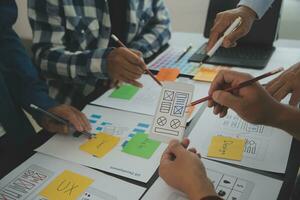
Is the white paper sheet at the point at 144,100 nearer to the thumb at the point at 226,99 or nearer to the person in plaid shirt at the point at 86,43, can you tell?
the person in plaid shirt at the point at 86,43

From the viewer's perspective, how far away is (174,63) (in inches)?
50.3

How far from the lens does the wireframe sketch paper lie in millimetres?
759

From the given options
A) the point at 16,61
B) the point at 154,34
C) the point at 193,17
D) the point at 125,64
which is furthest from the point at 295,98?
the point at 193,17

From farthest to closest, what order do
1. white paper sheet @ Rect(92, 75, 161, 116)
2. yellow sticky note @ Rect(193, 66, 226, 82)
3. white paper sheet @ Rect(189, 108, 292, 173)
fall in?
1. yellow sticky note @ Rect(193, 66, 226, 82)
2. white paper sheet @ Rect(92, 75, 161, 116)
3. white paper sheet @ Rect(189, 108, 292, 173)

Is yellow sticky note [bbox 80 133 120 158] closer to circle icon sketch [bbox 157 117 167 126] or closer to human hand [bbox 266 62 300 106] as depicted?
circle icon sketch [bbox 157 117 167 126]

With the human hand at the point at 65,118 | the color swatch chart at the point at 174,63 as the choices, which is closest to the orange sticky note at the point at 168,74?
the color swatch chart at the point at 174,63

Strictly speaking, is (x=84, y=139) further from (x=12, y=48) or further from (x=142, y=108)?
(x=12, y=48)

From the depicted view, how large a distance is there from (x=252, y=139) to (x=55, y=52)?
2.39ft

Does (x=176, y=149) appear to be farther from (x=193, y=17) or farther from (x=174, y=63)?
(x=193, y=17)

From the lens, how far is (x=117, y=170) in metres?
0.77

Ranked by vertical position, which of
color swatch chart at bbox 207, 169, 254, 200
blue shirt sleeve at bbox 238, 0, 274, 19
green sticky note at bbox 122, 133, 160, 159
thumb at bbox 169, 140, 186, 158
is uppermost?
blue shirt sleeve at bbox 238, 0, 274, 19

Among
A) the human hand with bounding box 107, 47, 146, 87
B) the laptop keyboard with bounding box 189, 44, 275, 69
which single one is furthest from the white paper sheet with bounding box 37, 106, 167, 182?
the laptop keyboard with bounding box 189, 44, 275, 69

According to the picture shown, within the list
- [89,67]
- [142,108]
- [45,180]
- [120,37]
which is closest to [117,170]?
[45,180]

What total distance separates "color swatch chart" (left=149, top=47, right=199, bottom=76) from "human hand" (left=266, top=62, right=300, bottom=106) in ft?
1.19
